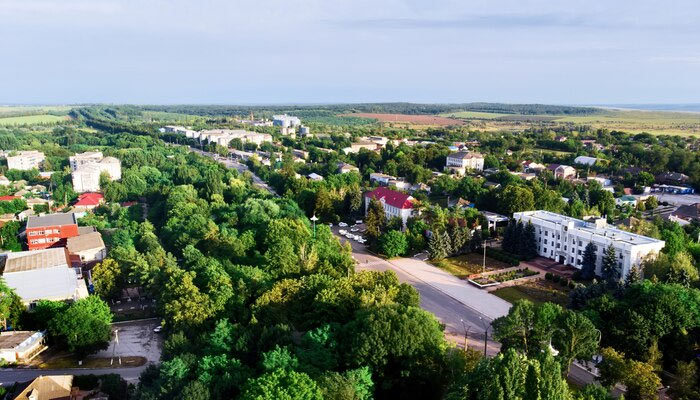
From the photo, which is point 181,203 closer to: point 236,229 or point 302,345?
point 236,229

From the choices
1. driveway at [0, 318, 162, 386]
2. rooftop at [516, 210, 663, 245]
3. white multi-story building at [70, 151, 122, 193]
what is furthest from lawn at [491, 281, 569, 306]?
white multi-story building at [70, 151, 122, 193]

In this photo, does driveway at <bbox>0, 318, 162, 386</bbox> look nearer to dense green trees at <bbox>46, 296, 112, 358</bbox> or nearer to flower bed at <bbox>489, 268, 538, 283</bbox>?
dense green trees at <bbox>46, 296, 112, 358</bbox>

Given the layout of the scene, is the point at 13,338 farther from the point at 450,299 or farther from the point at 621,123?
the point at 621,123

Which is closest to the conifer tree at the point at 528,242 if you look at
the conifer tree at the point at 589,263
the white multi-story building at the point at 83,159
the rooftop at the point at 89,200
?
the conifer tree at the point at 589,263

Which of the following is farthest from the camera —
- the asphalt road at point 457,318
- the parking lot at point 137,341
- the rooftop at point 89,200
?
the rooftop at point 89,200

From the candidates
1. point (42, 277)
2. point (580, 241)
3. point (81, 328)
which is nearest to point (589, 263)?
point (580, 241)

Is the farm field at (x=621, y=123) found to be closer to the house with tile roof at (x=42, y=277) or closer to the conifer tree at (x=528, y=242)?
the conifer tree at (x=528, y=242)

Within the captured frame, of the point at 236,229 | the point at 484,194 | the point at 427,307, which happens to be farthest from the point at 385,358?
the point at 484,194
